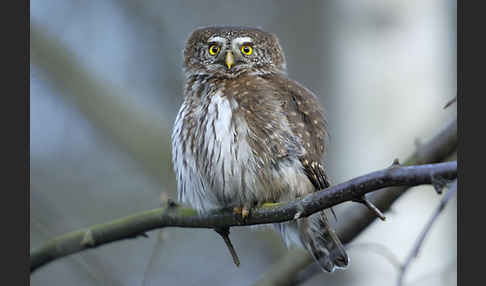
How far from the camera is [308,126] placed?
2.76 meters

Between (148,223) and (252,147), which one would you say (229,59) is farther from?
(148,223)

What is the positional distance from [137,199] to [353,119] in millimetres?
2223

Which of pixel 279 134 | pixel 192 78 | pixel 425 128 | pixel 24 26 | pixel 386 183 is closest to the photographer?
pixel 386 183

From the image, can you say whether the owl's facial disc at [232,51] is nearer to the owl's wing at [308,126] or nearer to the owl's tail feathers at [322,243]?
the owl's wing at [308,126]

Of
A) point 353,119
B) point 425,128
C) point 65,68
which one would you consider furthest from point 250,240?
point 65,68

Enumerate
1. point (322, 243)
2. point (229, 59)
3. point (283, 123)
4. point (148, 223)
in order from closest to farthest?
1. point (148, 223)
2. point (283, 123)
3. point (322, 243)
4. point (229, 59)

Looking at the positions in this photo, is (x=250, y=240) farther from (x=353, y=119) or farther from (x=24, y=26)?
(x=24, y=26)

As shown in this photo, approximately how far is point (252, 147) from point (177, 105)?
9.68ft

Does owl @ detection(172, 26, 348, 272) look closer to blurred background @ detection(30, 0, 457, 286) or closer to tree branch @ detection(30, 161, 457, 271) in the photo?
tree branch @ detection(30, 161, 457, 271)

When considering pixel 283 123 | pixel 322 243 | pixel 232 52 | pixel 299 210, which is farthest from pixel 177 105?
pixel 299 210

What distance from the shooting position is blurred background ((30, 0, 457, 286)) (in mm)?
3754

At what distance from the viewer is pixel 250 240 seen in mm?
4266

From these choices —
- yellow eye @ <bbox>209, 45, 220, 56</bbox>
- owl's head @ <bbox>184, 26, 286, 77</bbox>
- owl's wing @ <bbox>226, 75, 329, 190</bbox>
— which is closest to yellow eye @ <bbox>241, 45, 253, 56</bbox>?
owl's head @ <bbox>184, 26, 286, 77</bbox>

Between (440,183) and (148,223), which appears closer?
(440,183)
